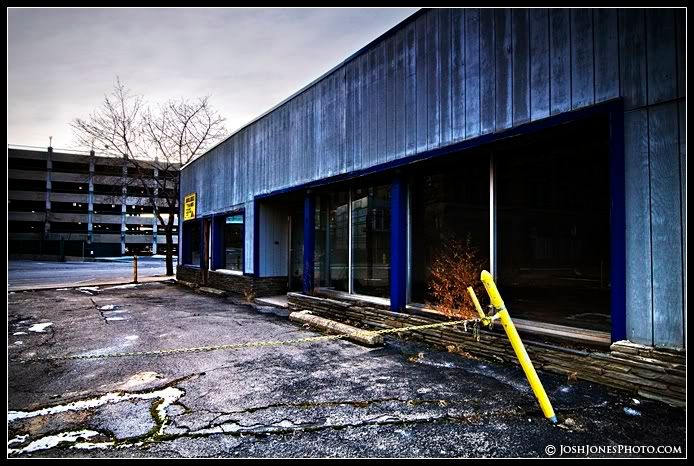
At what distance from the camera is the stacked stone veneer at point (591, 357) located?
367cm

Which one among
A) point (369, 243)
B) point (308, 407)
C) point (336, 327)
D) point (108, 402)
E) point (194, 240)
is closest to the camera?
point (308, 407)

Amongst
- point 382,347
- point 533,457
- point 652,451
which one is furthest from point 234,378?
point 652,451

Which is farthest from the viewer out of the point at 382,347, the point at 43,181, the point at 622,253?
the point at 43,181

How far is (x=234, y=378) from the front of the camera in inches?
183

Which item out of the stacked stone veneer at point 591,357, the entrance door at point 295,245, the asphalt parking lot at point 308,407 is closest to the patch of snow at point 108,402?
the asphalt parking lot at point 308,407

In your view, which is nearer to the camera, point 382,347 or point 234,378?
point 234,378

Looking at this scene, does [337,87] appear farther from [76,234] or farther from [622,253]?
[76,234]

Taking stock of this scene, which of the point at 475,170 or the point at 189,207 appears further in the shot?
the point at 189,207

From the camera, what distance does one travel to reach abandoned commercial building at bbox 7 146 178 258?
5584 cm

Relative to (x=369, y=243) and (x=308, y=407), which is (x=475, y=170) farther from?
(x=308, y=407)

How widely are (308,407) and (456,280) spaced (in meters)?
3.62

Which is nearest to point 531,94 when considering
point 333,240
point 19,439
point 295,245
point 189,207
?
point 333,240

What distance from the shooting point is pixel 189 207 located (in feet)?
61.8
